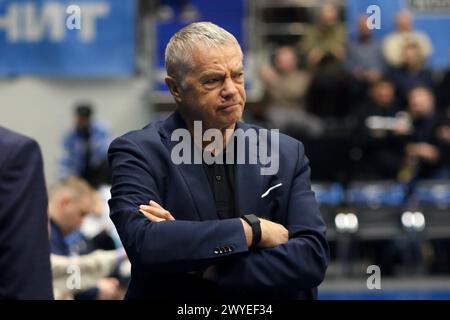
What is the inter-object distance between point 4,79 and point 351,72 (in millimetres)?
4009

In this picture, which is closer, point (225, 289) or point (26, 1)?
point (225, 289)

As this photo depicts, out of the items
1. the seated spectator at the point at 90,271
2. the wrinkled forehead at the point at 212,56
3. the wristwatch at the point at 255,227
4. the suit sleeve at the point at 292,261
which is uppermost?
the wrinkled forehead at the point at 212,56

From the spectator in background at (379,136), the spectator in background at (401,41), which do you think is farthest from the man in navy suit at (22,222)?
the spectator in background at (401,41)

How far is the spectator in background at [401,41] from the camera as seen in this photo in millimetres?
12898

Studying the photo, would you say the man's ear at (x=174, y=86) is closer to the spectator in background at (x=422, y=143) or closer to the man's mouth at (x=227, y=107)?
the man's mouth at (x=227, y=107)

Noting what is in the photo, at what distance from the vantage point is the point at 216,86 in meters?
3.70

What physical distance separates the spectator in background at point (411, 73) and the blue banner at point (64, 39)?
9.96 feet

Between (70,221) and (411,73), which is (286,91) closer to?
(411,73)

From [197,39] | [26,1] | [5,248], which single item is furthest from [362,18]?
[5,248]

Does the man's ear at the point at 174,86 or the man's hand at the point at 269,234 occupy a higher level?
the man's ear at the point at 174,86

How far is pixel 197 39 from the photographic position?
144 inches

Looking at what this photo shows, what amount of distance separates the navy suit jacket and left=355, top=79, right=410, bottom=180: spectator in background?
864 centimetres

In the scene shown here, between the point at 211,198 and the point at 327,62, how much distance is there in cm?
951
